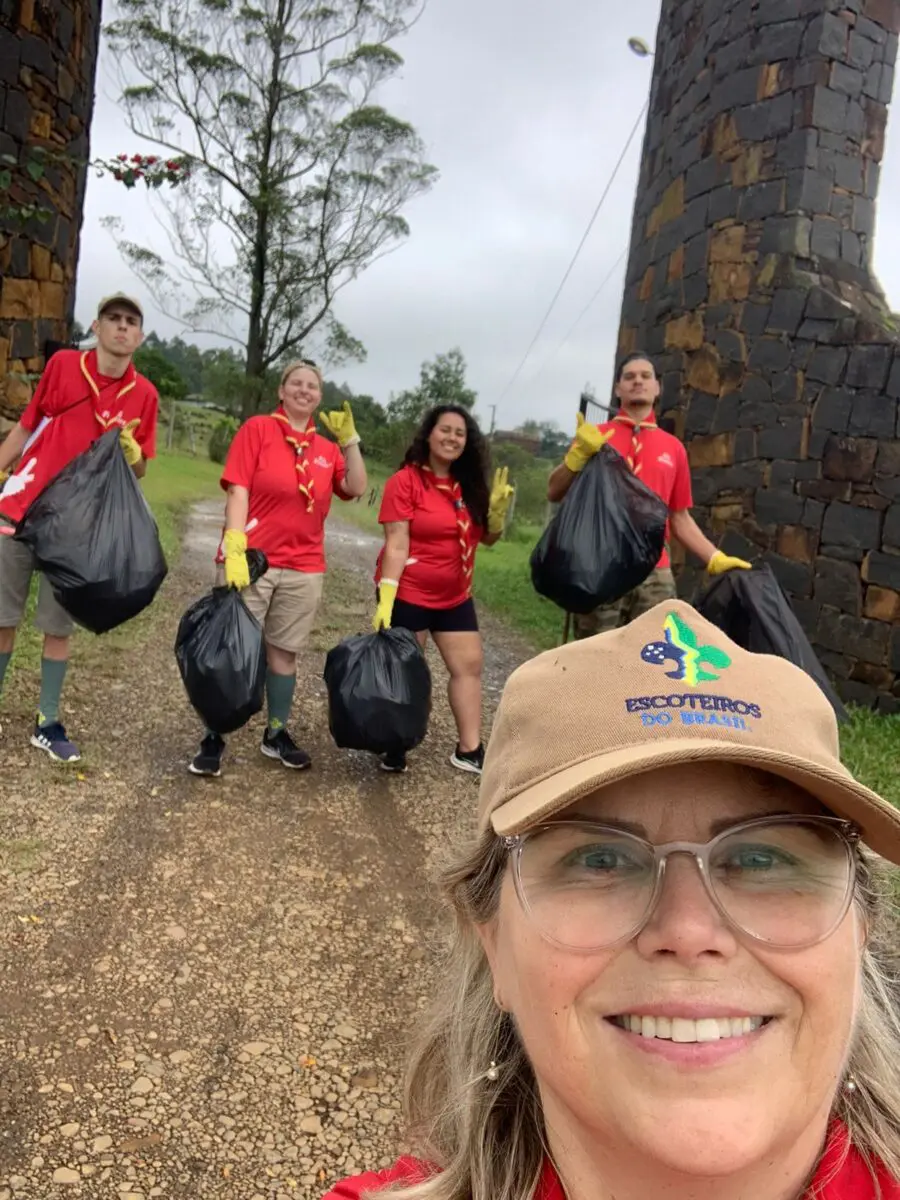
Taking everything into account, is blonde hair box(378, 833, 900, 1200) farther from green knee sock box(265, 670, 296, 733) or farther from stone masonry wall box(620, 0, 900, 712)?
stone masonry wall box(620, 0, 900, 712)

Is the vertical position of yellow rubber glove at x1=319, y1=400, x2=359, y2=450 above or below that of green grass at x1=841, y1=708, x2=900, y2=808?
above

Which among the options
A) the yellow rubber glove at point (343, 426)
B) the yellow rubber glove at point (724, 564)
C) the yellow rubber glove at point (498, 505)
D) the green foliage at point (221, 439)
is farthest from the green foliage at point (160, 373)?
the yellow rubber glove at point (724, 564)

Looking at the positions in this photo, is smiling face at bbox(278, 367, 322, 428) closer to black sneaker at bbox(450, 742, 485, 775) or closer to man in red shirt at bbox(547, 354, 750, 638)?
man in red shirt at bbox(547, 354, 750, 638)

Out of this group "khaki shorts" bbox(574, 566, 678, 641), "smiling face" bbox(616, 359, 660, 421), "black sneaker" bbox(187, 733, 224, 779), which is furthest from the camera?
"khaki shorts" bbox(574, 566, 678, 641)

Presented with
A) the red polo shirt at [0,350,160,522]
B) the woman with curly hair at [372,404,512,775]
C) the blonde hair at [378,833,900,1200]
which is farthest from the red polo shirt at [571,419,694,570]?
the blonde hair at [378,833,900,1200]

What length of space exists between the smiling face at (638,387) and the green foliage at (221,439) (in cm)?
2014

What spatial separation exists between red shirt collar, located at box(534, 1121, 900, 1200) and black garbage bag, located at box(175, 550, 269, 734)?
290 centimetres

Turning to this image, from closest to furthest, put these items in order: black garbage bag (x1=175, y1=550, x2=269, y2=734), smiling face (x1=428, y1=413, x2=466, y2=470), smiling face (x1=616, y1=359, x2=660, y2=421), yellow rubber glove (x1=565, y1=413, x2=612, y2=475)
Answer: black garbage bag (x1=175, y1=550, x2=269, y2=734) < smiling face (x1=428, y1=413, x2=466, y2=470) < yellow rubber glove (x1=565, y1=413, x2=612, y2=475) < smiling face (x1=616, y1=359, x2=660, y2=421)

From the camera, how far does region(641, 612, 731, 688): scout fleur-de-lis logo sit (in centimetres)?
97

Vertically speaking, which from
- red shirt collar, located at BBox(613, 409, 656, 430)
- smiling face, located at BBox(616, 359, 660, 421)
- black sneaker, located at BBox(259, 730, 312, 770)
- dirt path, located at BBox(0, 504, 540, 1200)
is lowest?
dirt path, located at BBox(0, 504, 540, 1200)

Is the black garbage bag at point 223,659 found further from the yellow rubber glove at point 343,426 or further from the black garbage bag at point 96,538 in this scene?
the yellow rubber glove at point 343,426

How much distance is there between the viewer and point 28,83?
5949mm

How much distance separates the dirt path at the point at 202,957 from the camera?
203 centimetres

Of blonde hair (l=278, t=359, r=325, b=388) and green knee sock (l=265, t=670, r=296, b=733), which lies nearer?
blonde hair (l=278, t=359, r=325, b=388)
